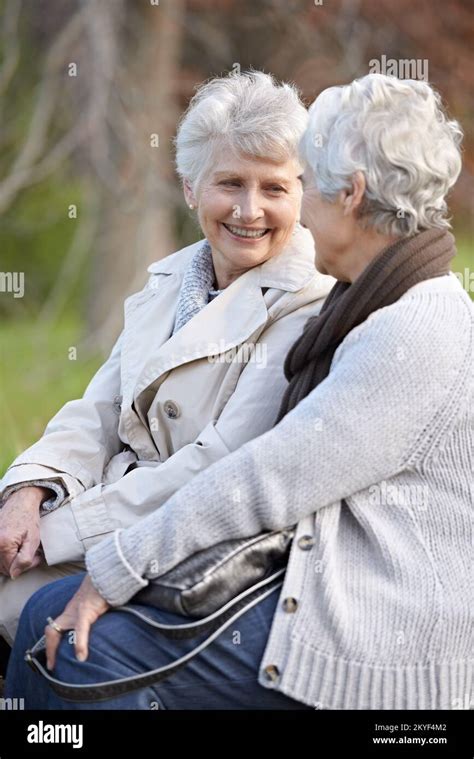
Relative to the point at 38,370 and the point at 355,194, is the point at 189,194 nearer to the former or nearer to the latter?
the point at 355,194

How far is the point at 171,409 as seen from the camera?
254 centimetres

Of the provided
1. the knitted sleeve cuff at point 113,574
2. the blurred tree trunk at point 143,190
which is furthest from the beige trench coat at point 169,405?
the blurred tree trunk at point 143,190

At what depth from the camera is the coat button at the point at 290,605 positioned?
1956mm

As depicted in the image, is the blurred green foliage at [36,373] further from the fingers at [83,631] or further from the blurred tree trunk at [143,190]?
the fingers at [83,631]

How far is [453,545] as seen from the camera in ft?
6.56

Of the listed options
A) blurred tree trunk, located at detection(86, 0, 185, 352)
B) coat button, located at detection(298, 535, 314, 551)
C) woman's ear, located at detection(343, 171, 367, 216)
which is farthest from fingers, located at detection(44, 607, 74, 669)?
blurred tree trunk, located at detection(86, 0, 185, 352)

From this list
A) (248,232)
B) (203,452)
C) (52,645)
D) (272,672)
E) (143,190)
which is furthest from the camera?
(143,190)

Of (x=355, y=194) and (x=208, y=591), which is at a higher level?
(x=355, y=194)

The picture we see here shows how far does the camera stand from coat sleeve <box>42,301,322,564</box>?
2326 mm

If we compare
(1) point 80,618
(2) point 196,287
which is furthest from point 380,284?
(1) point 80,618

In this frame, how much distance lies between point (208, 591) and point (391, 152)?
913 mm

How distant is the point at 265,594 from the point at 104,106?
211 inches

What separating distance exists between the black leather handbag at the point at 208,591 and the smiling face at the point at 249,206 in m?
0.84

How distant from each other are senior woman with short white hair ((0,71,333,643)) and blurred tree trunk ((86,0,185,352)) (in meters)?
4.13
